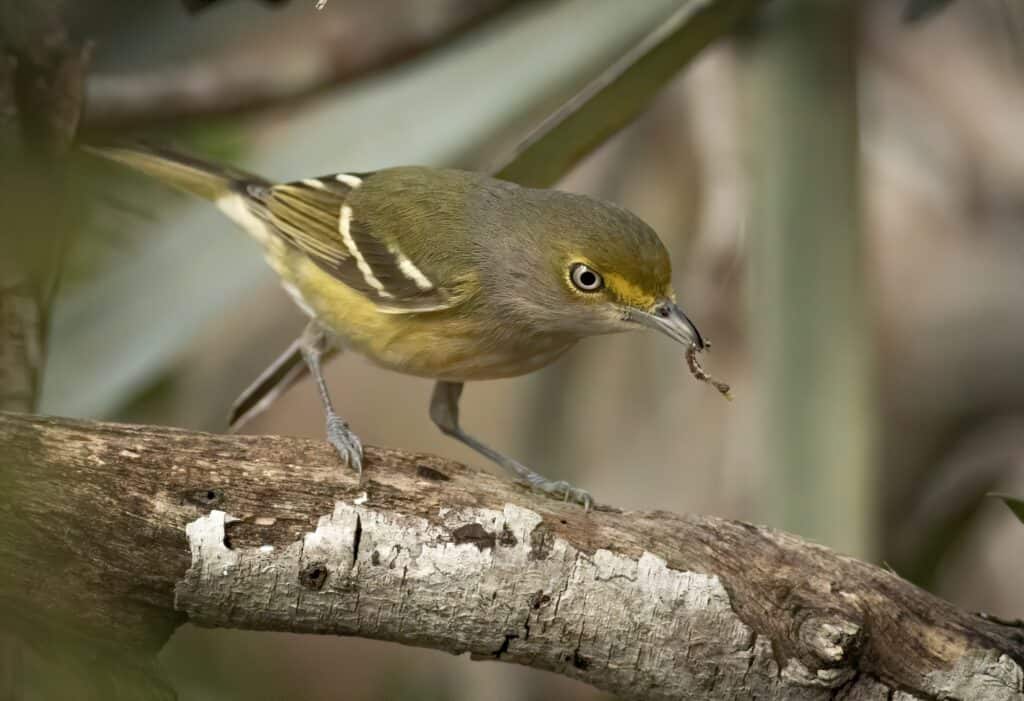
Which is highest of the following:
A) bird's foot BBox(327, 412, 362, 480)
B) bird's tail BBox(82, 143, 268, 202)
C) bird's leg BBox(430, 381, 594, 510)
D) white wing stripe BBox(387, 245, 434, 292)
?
bird's tail BBox(82, 143, 268, 202)

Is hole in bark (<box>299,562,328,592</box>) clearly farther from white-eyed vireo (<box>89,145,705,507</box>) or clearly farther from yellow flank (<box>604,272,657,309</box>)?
yellow flank (<box>604,272,657,309</box>)

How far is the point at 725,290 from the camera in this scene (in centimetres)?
445

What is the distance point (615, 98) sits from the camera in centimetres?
265

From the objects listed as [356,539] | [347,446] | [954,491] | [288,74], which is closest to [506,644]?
[356,539]

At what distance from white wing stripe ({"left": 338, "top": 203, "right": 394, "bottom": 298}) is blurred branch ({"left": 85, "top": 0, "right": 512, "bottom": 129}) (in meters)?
0.67

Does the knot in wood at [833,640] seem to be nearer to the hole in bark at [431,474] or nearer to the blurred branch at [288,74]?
the hole in bark at [431,474]

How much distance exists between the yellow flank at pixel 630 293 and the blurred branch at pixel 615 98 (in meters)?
0.27

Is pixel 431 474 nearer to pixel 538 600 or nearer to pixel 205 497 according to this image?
pixel 538 600

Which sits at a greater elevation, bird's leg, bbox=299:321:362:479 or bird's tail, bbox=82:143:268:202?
bird's tail, bbox=82:143:268:202

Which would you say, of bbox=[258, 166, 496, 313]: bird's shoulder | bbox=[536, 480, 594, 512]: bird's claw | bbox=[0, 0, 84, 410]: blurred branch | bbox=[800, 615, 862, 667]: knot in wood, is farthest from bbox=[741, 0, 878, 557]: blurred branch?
bbox=[0, 0, 84, 410]: blurred branch

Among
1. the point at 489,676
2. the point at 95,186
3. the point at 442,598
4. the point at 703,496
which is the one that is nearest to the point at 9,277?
the point at 95,186

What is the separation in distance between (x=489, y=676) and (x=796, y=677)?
223cm

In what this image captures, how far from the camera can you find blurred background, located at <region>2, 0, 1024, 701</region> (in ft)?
9.86

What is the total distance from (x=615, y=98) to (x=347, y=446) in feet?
3.35
